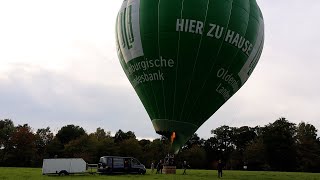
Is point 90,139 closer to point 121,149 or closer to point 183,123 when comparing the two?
point 121,149

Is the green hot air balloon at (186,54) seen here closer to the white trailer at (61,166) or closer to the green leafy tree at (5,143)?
the white trailer at (61,166)

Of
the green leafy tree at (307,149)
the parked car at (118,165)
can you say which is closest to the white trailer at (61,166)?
the parked car at (118,165)

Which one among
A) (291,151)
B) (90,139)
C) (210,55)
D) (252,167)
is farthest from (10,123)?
(210,55)

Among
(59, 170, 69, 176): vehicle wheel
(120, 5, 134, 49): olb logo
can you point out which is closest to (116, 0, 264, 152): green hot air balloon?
(120, 5, 134, 49): olb logo

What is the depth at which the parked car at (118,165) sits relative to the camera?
33.6m

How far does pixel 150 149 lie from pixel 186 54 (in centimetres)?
7256

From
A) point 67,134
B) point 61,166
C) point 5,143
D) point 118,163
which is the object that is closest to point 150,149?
point 67,134

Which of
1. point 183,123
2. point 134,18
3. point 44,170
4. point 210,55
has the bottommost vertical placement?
point 44,170

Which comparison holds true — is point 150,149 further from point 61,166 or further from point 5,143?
point 61,166

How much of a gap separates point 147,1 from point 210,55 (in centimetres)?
580

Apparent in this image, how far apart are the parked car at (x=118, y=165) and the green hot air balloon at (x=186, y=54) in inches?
219

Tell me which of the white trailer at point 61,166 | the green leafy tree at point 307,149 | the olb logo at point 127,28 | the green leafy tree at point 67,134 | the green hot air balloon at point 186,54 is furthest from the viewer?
the green leafy tree at point 67,134

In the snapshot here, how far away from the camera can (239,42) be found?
29.4 metres

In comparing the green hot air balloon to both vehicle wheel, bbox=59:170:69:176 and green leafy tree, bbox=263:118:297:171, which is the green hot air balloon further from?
green leafy tree, bbox=263:118:297:171
